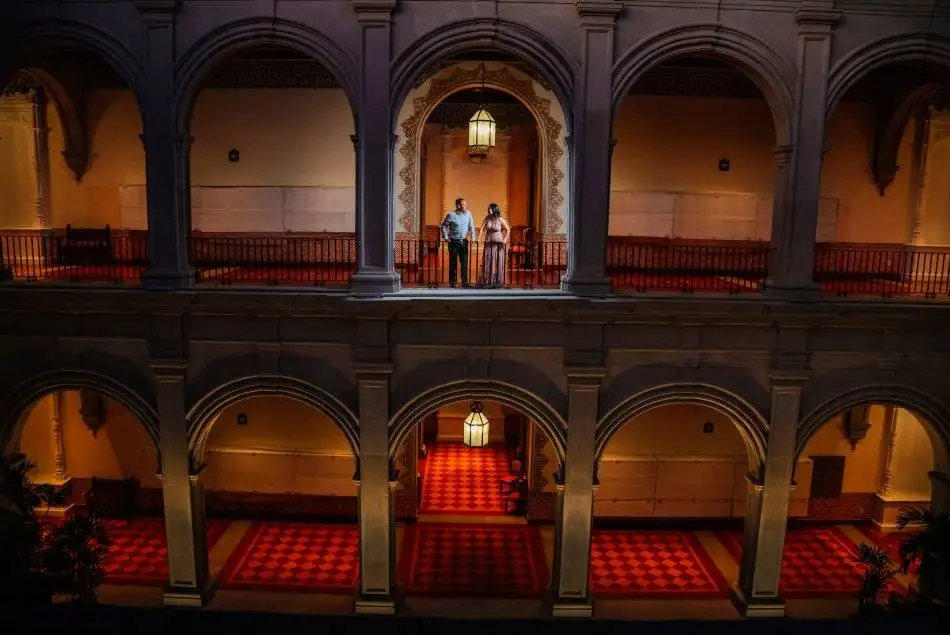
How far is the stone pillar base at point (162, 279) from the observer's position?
34.9 feet

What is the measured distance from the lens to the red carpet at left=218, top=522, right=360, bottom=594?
12180mm

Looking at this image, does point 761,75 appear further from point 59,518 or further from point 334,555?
point 59,518

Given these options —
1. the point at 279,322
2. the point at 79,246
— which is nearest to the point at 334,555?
the point at 279,322

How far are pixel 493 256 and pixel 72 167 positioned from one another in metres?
8.48

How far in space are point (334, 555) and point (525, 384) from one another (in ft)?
16.8

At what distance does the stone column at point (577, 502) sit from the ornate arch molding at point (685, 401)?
0.72 feet

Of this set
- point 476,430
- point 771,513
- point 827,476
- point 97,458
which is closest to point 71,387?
point 97,458

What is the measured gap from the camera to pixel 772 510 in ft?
36.8

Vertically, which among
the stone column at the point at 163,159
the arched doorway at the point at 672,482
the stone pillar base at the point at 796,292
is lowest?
the arched doorway at the point at 672,482

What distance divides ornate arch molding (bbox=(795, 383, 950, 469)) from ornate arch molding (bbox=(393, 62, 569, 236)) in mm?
5273

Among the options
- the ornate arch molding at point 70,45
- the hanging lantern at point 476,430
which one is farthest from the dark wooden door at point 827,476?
the ornate arch molding at point 70,45

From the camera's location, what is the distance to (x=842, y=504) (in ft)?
48.7

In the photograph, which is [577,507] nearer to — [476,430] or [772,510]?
[772,510]

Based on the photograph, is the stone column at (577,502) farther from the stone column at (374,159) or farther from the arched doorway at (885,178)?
the arched doorway at (885,178)
